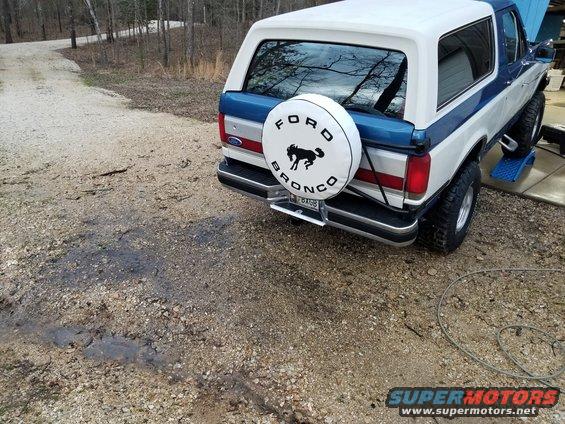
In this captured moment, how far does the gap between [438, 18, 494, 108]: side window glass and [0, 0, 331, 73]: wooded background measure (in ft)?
33.6

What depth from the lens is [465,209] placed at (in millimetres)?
3711

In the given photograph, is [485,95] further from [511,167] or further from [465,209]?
[511,167]

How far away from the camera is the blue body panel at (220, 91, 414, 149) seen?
2.59 metres

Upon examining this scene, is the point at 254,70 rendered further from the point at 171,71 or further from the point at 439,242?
the point at 171,71

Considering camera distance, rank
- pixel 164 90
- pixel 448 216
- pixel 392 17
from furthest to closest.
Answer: pixel 164 90 → pixel 448 216 → pixel 392 17

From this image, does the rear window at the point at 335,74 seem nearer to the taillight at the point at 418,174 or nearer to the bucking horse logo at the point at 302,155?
the taillight at the point at 418,174

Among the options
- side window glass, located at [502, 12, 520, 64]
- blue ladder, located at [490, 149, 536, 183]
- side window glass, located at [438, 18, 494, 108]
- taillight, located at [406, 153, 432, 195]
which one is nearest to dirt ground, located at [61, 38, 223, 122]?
blue ladder, located at [490, 149, 536, 183]

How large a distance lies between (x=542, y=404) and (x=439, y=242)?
1376 mm

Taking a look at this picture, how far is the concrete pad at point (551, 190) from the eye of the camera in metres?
4.52

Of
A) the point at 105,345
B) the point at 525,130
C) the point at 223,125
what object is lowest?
the point at 105,345

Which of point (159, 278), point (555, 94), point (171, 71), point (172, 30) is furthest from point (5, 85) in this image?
point (172, 30)

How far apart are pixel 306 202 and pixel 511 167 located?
3.23 meters

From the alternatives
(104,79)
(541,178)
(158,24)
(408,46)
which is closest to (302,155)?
(408,46)

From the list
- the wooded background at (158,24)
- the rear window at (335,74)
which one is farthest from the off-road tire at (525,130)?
the wooded background at (158,24)
